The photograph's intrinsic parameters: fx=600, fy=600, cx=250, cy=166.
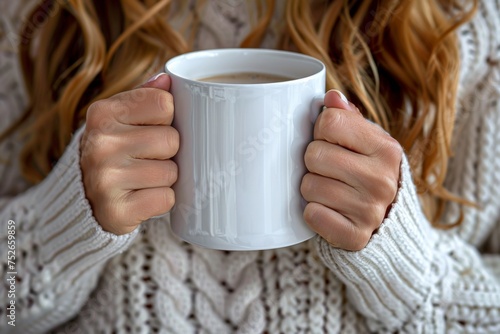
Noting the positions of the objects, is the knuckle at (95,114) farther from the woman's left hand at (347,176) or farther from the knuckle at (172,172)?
the woman's left hand at (347,176)

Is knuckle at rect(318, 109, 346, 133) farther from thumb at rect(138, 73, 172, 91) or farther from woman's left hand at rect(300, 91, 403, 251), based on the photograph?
thumb at rect(138, 73, 172, 91)

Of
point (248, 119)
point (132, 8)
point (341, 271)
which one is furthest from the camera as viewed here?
point (132, 8)

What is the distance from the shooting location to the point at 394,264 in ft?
2.37

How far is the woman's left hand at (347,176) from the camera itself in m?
0.57

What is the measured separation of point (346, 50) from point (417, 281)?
31 cm

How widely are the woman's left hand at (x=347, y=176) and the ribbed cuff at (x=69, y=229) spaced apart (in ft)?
0.76

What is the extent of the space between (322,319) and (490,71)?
440 millimetres

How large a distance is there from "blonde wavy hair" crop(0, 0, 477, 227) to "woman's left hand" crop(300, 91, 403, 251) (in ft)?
0.48

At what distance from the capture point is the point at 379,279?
730 mm

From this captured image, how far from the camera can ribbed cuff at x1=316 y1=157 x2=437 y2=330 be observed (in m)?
0.67

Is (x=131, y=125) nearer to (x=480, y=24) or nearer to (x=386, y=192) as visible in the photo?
(x=386, y=192)

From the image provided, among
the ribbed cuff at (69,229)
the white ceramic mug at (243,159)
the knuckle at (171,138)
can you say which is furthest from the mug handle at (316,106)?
the ribbed cuff at (69,229)

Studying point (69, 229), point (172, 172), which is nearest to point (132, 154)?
point (172, 172)

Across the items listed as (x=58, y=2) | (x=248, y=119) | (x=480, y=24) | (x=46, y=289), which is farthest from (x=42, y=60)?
(x=480, y=24)
